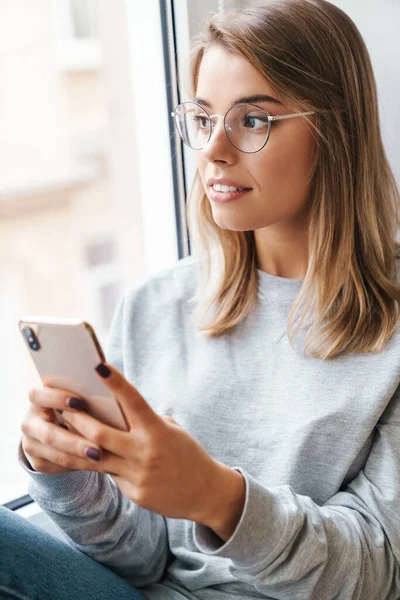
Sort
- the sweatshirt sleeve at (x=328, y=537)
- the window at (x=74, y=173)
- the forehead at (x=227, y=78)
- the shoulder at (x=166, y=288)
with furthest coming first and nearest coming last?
the window at (x=74, y=173) < the shoulder at (x=166, y=288) < the forehead at (x=227, y=78) < the sweatshirt sleeve at (x=328, y=537)

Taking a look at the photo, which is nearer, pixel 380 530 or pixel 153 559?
pixel 380 530

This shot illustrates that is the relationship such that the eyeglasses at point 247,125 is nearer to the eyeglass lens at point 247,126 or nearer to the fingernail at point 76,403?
the eyeglass lens at point 247,126

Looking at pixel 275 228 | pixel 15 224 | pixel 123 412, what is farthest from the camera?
pixel 15 224

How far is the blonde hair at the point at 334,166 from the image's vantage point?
3.02ft

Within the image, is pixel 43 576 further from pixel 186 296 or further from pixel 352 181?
pixel 352 181

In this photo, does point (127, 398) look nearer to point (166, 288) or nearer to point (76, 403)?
point (76, 403)

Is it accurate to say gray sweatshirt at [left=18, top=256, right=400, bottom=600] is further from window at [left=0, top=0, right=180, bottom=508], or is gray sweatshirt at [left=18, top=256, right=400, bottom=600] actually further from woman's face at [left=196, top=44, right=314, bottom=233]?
window at [left=0, top=0, right=180, bottom=508]

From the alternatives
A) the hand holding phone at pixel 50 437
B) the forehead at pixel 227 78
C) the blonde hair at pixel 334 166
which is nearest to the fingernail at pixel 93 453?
the hand holding phone at pixel 50 437

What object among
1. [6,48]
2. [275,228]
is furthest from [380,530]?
[6,48]

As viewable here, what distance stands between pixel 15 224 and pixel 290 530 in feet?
3.87

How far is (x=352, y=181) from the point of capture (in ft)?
3.29

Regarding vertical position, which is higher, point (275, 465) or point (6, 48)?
point (6, 48)

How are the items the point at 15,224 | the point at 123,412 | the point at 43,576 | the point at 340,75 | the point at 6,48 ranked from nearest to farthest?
the point at 123,412 < the point at 43,576 < the point at 340,75 < the point at 6,48 < the point at 15,224

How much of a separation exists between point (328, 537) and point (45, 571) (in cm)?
36
